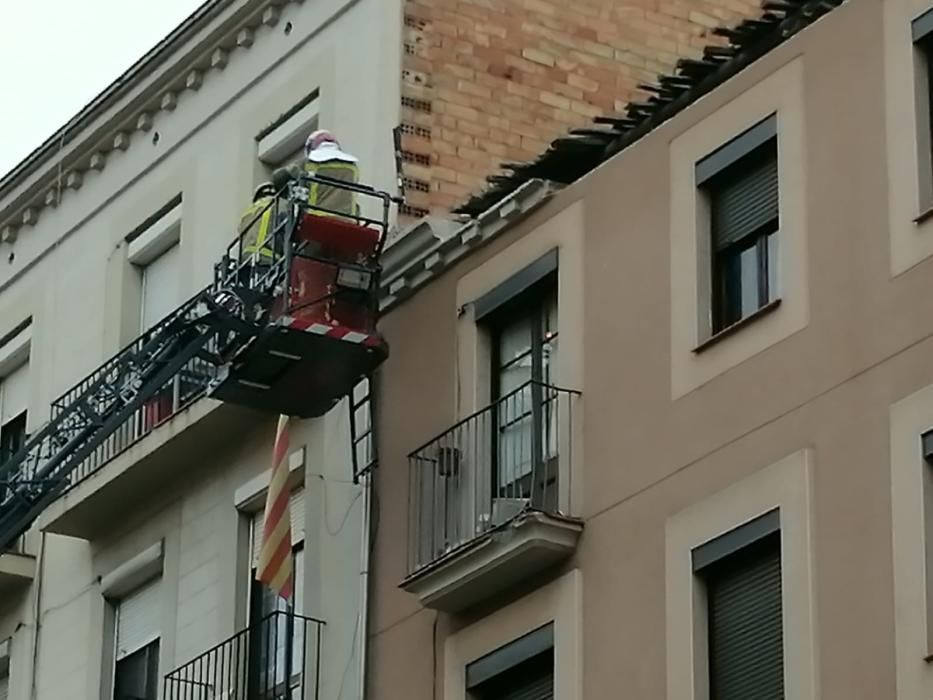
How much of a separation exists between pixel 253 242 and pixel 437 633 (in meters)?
4.98

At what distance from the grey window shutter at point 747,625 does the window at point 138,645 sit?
9.72 m

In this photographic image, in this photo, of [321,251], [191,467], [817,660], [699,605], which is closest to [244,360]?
[321,251]

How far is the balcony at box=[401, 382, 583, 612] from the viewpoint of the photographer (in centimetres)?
2511

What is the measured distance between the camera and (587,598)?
24703mm

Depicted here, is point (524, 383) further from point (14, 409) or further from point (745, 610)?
point (14, 409)

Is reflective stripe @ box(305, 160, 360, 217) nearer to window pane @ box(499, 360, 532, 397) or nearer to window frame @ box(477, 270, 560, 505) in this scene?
window frame @ box(477, 270, 560, 505)

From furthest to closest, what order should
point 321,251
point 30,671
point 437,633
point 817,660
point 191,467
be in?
→ point 30,671, point 191,467, point 321,251, point 437,633, point 817,660

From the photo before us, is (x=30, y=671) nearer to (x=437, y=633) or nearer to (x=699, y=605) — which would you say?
(x=437, y=633)

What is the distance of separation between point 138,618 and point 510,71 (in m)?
6.98

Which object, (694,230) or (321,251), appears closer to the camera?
(694,230)

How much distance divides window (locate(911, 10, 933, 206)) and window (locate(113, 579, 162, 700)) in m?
11.9

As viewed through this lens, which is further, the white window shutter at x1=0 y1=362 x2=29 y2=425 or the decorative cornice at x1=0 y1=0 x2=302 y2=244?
the white window shutter at x1=0 y1=362 x2=29 y2=425

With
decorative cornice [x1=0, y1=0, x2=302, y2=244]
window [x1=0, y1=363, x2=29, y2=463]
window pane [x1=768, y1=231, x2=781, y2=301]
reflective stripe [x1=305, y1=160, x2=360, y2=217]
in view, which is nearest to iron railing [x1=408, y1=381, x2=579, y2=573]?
window pane [x1=768, y1=231, x2=781, y2=301]

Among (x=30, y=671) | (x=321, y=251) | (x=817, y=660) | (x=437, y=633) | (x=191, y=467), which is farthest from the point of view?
(x=30, y=671)
